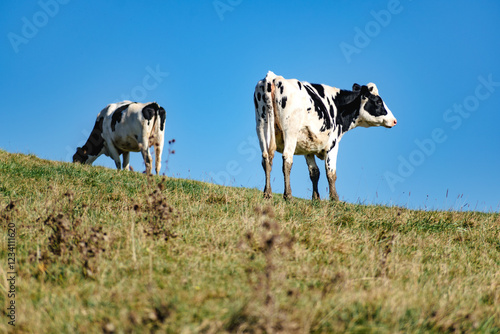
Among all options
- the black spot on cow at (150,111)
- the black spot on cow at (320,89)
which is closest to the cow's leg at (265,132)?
the black spot on cow at (320,89)

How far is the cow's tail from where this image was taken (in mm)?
10164

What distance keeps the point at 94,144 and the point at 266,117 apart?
10.4 meters

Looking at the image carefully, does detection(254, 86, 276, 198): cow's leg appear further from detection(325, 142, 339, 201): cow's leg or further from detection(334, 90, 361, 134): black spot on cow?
detection(334, 90, 361, 134): black spot on cow

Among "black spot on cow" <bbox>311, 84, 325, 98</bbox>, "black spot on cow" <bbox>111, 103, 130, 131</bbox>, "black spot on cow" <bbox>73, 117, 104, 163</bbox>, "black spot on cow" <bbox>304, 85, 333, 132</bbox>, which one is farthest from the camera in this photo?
"black spot on cow" <bbox>73, 117, 104, 163</bbox>

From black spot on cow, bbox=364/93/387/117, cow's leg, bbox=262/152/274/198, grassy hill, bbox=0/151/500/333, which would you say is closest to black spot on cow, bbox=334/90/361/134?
black spot on cow, bbox=364/93/387/117

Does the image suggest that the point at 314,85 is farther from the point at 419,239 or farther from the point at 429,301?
the point at 429,301

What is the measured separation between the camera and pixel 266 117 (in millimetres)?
10242

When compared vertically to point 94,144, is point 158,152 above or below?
below

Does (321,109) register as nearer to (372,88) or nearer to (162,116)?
(372,88)

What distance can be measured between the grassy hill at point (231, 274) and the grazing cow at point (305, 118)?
312cm

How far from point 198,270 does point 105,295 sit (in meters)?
0.88

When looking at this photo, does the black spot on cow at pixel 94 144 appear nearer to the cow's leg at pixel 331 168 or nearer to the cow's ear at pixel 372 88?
the cow's leg at pixel 331 168

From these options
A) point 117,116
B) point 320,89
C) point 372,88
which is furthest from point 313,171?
point 117,116

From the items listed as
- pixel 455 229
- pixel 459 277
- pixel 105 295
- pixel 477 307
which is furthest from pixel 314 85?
pixel 105 295
